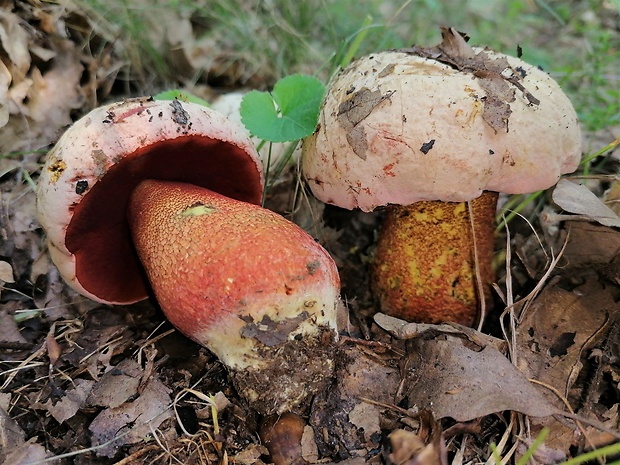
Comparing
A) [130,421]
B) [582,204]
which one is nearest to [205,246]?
[130,421]

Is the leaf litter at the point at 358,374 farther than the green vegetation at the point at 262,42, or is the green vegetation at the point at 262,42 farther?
the green vegetation at the point at 262,42

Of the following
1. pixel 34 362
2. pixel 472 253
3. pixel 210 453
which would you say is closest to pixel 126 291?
pixel 34 362

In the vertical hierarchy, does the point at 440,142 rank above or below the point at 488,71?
below

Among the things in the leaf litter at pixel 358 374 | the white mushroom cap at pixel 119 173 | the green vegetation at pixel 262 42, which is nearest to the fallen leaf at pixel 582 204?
the leaf litter at pixel 358 374

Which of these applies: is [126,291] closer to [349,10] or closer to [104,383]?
[104,383]

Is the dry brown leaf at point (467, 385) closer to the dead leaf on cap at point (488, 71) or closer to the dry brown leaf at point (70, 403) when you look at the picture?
the dead leaf on cap at point (488, 71)

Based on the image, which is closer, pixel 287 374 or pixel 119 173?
pixel 287 374

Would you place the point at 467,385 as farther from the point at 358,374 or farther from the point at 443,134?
the point at 443,134
